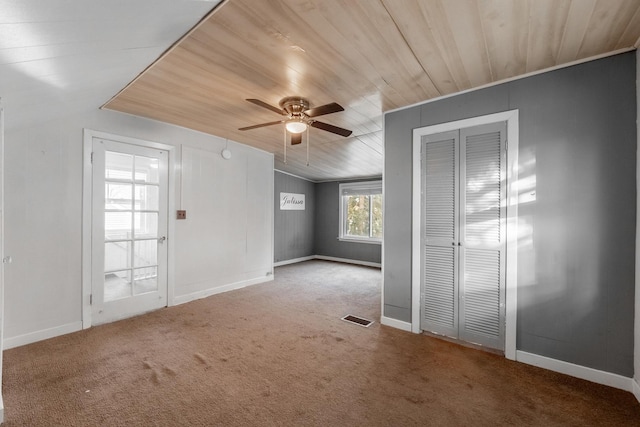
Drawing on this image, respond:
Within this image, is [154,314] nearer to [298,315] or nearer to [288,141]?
[298,315]

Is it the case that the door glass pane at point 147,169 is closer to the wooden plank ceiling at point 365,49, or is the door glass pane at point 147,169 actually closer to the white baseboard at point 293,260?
the wooden plank ceiling at point 365,49

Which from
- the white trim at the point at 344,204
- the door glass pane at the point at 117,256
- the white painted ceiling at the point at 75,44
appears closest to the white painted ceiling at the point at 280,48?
the white painted ceiling at the point at 75,44

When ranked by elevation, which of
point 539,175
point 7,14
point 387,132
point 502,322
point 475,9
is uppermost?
point 475,9

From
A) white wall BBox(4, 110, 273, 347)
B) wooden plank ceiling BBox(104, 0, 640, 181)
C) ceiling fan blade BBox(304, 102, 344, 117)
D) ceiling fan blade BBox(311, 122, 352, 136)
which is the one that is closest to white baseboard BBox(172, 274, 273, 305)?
white wall BBox(4, 110, 273, 347)

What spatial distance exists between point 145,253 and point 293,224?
4029mm

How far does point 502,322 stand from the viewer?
2.54 m

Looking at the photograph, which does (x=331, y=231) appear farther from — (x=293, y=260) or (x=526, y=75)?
(x=526, y=75)

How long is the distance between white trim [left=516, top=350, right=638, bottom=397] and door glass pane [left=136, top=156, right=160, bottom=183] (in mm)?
4360

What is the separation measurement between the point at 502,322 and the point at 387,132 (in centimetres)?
223

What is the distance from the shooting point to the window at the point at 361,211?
6.92m

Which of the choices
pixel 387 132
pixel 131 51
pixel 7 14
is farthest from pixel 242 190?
pixel 7 14

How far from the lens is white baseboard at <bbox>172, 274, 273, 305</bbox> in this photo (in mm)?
3883

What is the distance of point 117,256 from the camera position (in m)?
3.29

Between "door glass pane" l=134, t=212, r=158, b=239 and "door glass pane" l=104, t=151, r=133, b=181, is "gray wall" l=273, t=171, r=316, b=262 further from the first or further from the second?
"door glass pane" l=104, t=151, r=133, b=181
